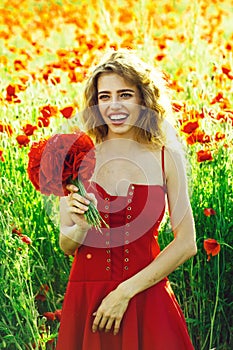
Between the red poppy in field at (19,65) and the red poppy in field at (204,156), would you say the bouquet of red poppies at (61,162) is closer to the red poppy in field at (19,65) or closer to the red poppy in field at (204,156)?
the red poppy in field at (204,156)

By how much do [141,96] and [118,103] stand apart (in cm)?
11

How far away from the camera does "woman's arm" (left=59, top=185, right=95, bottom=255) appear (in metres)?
2.41

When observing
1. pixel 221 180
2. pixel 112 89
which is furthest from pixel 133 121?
pixel 221 180

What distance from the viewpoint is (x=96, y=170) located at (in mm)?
2688

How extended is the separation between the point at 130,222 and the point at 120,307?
0.27 metres

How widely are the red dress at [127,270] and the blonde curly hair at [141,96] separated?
0.18 meters

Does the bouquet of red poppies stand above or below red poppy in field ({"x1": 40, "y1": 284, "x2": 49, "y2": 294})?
above

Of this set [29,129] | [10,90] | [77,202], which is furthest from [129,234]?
[10,90]

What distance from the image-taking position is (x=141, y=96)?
2.65 m

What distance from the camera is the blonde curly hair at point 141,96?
2.62 meters

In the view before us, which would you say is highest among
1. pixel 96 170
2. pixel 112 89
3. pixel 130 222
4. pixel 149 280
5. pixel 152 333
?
pixel 112 89

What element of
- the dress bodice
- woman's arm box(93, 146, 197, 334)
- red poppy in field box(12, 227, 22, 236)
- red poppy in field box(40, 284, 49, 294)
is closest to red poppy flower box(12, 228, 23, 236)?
red poppy in field box(12, 227, 22, 236)

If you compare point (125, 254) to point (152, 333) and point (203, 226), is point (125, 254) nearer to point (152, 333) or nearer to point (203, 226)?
point (152, 333)

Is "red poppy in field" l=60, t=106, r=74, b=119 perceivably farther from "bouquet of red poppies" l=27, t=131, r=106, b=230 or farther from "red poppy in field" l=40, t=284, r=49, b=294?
"bouquet of red poppies" l=27, t=131, r=106, b=230
